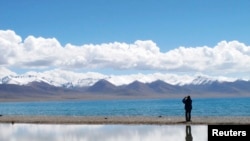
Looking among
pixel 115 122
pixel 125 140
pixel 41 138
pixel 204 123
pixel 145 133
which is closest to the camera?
pixel 125 140

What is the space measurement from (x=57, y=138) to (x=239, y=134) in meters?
13.1

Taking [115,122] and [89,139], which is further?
[115,122]

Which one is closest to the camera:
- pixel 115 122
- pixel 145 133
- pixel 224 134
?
pixel 224 134

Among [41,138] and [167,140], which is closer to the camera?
[167,140]

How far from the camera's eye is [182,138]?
80.6ft

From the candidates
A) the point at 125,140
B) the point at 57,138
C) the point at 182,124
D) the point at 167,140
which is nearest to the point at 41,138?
the point at 57,138

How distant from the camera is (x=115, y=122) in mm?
38375

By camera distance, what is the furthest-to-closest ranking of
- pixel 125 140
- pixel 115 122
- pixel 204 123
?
pixel 115 122
pixel 204 123
pixel 125 140

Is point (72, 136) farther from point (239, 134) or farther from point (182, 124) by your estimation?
point (239, 134)

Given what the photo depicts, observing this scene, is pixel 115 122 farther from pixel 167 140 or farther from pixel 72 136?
pixel 167 140

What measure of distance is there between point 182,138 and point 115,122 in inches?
562

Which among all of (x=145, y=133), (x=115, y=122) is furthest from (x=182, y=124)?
(x=145, y=133)

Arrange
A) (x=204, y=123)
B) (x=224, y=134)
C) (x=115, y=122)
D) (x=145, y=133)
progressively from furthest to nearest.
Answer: (x=115, y=122), (x=204, y=123), (x=145, y=133), (x=224, y=134)

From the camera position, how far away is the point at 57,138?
25.1 metres
